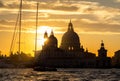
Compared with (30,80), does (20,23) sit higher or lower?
higher

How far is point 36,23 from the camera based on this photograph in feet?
632

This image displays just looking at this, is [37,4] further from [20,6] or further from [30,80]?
[30,80]

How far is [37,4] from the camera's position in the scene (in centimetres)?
18862

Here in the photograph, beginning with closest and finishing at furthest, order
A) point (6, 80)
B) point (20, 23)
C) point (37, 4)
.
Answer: point (6, 80) → point (20, 23) → point (37, 4)

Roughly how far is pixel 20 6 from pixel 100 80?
2847 inches

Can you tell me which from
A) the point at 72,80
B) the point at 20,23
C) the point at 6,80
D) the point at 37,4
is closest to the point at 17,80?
the point at 6,80

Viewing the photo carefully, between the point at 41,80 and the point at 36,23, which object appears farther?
the point at 36,23

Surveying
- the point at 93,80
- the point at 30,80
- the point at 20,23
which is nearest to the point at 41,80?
the point at 30,80

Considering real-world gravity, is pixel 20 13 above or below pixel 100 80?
above

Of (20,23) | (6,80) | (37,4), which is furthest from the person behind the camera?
(37,4)

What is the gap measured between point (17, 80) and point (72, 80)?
9.40 meters

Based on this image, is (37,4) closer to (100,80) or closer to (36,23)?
(36,23)

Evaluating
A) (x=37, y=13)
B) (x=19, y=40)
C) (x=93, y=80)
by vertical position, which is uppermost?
(x=37, y=13)

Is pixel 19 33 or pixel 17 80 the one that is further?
pixel 19 33
